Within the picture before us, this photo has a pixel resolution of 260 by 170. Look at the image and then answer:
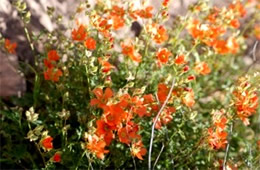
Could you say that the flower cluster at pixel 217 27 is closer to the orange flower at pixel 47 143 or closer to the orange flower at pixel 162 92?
the orange flower at pixel 162 92

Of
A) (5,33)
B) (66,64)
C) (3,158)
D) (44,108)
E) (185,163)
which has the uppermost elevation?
(5,33)

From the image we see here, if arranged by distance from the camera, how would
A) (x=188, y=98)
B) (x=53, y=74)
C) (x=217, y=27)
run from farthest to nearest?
(x=217, y=27), (x=53, y=74), (x=188, y=98)

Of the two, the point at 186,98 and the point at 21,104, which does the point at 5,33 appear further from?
the point at 186,98

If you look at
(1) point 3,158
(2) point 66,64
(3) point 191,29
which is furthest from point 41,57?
(3) point 191,29

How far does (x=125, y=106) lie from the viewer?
223 centimetres

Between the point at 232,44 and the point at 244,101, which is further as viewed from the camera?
the point at 232,44

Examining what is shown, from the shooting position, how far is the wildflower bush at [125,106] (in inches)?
90.0

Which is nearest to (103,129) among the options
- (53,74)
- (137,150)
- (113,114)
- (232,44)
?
(113,114)

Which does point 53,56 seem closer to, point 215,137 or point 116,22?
point 116,22

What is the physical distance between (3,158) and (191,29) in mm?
1243

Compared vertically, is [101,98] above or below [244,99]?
above

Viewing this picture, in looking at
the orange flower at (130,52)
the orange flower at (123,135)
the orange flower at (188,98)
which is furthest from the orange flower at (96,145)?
the orange flower at (130,52)

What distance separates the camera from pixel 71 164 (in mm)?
2604

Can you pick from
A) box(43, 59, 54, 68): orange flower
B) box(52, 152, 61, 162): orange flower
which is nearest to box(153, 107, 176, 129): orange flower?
box(52, 152, 61, 162): orange flower
